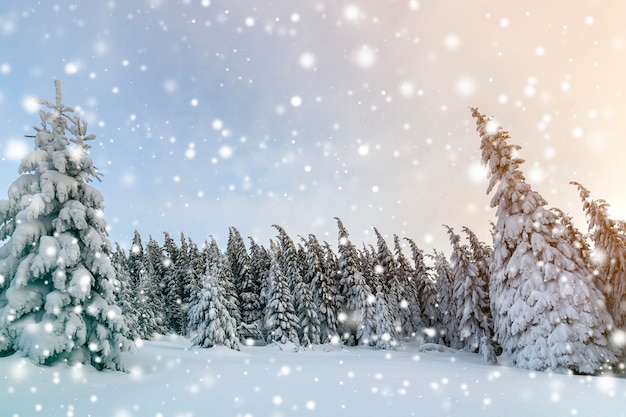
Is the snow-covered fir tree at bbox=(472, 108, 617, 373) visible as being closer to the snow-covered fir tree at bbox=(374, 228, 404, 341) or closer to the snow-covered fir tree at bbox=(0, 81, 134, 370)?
the snow-covered fir tree at bbox=(0, 81, 134, 370)

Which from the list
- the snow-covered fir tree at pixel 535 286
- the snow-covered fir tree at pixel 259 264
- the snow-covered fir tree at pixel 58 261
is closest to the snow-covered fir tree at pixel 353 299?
the snow-covered fir tree at pixel 259 264

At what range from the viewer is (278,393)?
33.4 feet

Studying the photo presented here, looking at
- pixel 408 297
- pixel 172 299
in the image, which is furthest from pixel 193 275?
pixel 408 297

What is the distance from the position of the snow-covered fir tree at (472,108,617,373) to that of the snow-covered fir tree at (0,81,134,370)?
18.6 meters

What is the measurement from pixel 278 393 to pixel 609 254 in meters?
19.6

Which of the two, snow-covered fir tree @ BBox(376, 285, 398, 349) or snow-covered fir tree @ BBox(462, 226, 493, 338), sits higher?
snow-covered fir tree @ BBox(462, 226, 493, 338)

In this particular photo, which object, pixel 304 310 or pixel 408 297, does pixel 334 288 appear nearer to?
pixel 304 310

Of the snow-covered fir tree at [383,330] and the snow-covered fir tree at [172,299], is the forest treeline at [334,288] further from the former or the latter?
the snow-covered fir tree at [172,299]

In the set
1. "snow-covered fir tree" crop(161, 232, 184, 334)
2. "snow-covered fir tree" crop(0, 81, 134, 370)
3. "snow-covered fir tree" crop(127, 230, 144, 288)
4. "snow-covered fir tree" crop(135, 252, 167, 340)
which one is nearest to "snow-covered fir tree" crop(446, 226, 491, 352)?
"snow-covered fir tree" crop(0, 81, 134, 370)

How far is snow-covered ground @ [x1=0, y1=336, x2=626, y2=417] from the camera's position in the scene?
344 inches

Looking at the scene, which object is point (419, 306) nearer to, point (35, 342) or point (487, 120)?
point (487, 120)

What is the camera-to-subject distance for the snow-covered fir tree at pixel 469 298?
28109 millimetres

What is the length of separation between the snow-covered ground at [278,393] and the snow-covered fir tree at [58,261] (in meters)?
0.77

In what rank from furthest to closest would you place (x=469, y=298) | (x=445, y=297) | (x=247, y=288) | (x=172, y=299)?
1. (x=172, y=299)
2. (x=247, y=288)
3. (x=445, y=297)
4. (x=469, y=298)
